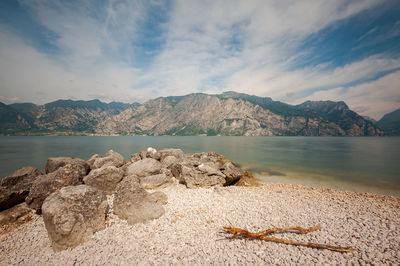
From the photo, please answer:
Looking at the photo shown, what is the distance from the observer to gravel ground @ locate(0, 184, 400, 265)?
17.2 ft

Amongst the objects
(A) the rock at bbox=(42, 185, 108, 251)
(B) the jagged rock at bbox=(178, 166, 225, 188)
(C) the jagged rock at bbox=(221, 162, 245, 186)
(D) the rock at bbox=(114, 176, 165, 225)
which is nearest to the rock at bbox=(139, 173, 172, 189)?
(B) the jagged rock at bbox=(178, 166, 225, 188)

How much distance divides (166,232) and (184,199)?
3.60 metres

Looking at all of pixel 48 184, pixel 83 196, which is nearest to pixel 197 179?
pixel 83 196

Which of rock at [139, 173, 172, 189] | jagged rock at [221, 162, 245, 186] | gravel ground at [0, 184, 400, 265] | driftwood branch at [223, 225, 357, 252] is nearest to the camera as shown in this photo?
gravel ground at [0, 184, 400, 265]

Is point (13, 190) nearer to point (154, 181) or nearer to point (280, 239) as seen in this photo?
point (154, 181)

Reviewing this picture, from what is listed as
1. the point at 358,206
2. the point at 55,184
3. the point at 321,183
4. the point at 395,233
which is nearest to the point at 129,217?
the point at 55,184

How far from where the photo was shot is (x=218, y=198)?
10.5 meters

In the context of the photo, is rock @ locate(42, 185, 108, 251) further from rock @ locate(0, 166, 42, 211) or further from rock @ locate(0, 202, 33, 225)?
rock @ locate(0, 166, 42, 211)

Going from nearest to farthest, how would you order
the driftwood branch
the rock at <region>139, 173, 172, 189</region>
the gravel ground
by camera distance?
the gravel ground → the driftwood branch → the rock at <region>139, 173, 172, 189</region>

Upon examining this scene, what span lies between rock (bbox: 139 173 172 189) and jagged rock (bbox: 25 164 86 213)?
4.31 m

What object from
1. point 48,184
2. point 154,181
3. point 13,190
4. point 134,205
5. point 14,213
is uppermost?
point 48,184

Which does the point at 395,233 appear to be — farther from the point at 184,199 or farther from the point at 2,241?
the point at 2,241

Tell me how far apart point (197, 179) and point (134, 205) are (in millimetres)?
6034

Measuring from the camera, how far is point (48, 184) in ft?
28.4
